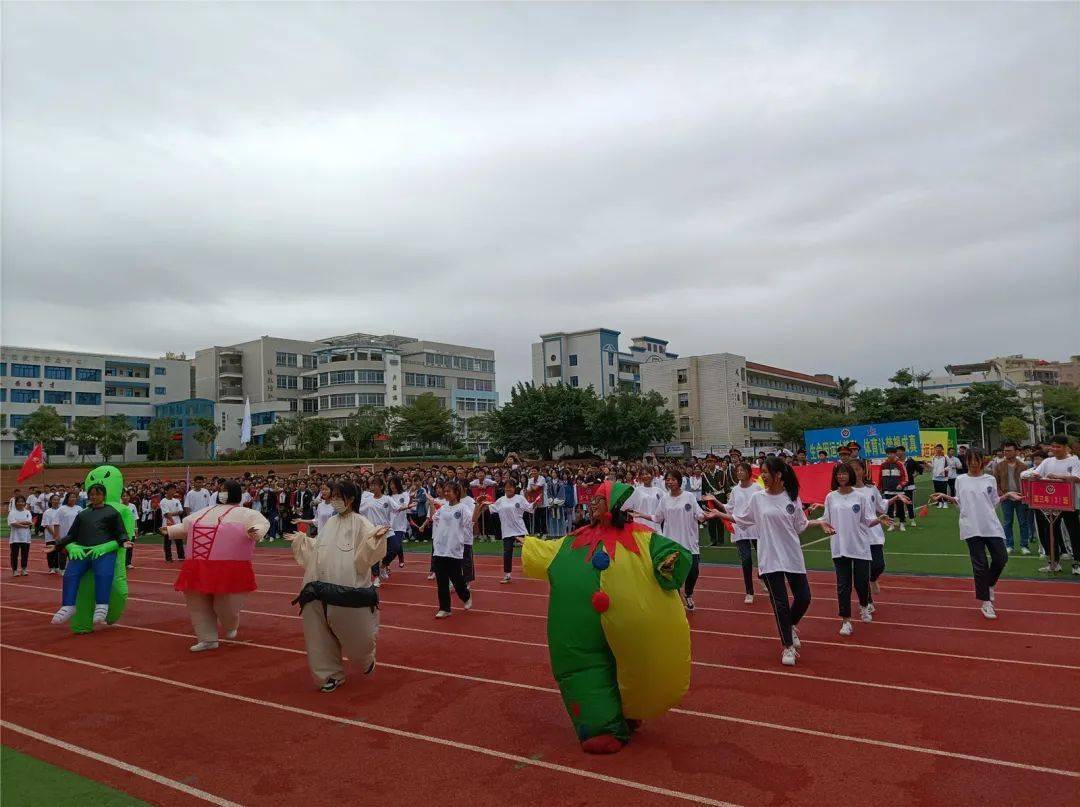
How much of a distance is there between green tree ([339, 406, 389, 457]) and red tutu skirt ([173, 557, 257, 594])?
161ft

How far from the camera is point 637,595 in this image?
16.3ft

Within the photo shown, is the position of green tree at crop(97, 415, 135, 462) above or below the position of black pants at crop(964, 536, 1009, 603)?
above

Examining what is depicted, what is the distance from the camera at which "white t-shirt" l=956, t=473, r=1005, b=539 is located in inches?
334

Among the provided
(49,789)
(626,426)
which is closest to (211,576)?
(49,789)

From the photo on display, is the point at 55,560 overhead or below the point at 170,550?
overhead

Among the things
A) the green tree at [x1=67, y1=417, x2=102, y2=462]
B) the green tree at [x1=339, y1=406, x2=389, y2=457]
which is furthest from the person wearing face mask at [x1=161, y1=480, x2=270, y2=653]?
the green tree at [x1=67, y1=417, x2=102, y2=462]

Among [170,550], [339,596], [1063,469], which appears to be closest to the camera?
[339,596]

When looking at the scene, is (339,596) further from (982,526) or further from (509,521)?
(982,526)

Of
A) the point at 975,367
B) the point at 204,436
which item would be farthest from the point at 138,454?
the point at 975,367

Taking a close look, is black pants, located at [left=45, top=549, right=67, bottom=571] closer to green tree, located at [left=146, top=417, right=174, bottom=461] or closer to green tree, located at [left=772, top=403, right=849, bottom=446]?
green tree, located at [left=146, top=417, right=174, bottom=461]

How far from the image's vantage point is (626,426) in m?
49.6

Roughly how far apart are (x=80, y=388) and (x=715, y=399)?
5766cm

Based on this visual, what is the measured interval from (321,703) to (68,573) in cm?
579

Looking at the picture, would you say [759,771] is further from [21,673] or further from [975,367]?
[975,367]
